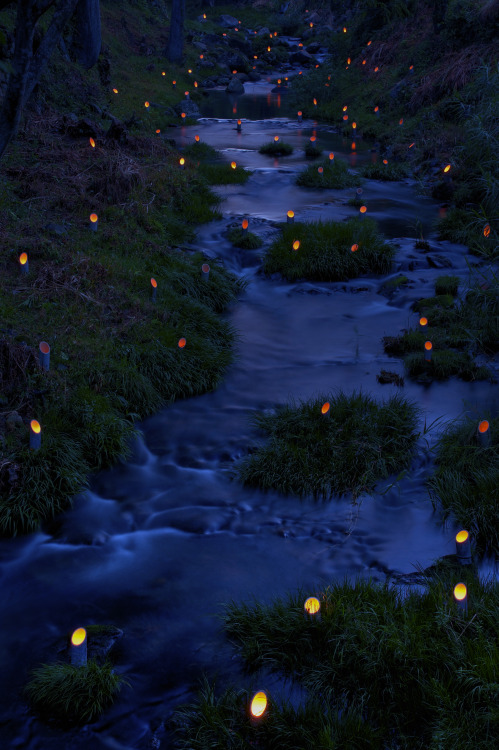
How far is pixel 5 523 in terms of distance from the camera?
16.1ft

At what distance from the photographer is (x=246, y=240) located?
424 inches

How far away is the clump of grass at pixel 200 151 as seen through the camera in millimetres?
15477

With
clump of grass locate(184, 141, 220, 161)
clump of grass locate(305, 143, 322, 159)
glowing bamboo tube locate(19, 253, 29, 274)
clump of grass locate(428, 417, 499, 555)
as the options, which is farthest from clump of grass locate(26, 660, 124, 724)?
clump of grass locate(305, 143, 322, 159)

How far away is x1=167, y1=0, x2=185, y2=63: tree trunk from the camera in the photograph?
24.3 m

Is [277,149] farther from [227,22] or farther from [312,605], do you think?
[227,22]

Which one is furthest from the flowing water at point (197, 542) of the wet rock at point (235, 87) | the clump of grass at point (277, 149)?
the wet rock at point (235, 87)

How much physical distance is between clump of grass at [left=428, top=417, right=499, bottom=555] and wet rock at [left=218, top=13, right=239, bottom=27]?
125ft

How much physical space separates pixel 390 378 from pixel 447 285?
263 centimetres

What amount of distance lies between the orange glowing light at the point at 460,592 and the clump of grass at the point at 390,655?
0.11 metres

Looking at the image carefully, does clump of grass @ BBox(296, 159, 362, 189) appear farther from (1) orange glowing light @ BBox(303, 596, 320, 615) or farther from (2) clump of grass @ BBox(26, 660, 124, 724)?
(2) clump of grass @ BBox(26, 660, 124, 724)

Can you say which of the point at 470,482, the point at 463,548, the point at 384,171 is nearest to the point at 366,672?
the point at 463,548

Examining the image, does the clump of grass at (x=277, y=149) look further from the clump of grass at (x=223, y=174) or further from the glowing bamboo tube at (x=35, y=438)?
the glowing bamboo tube at (x=35, y=438)

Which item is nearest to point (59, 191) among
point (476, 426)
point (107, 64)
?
point (476, 426)

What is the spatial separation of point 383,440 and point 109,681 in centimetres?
320
